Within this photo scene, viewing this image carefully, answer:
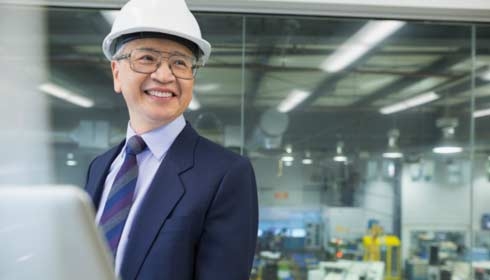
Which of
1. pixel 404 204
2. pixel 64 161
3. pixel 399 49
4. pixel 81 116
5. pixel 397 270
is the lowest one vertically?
pixel 397 270

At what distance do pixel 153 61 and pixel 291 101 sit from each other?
3258mm

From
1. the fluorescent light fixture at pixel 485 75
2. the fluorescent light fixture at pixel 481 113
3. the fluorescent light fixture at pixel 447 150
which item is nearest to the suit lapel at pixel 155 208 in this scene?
the fluorescent light fixture at pixel 447 150

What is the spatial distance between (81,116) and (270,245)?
1.68m

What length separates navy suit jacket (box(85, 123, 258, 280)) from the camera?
0.86 metres

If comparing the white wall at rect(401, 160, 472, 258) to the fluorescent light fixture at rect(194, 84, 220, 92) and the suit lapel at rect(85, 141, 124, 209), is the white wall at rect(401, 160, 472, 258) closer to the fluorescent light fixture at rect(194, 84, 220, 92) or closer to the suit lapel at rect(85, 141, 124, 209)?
the fluorescent light fixture at rect(194, 84, 220, 92)

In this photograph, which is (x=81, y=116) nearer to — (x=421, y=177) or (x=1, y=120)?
(x=421, y=177)

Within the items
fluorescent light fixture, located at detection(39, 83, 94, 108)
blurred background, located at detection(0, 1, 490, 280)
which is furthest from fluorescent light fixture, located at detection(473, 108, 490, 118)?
fluorescent light fixture, located at detection(39, 83, 94, 108)

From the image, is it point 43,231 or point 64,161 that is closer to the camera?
point 43,231

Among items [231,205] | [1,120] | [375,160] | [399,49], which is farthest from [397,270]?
[1,120]

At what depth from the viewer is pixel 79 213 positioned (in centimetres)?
42

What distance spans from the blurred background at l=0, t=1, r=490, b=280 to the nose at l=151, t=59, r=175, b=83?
9.88 ft

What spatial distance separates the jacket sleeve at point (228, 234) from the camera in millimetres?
884

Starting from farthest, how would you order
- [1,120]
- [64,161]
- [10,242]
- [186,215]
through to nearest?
Answer: [64,161], [186,215], [1,120], [10,242]

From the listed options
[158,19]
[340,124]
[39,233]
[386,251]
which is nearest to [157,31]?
[158,19]
